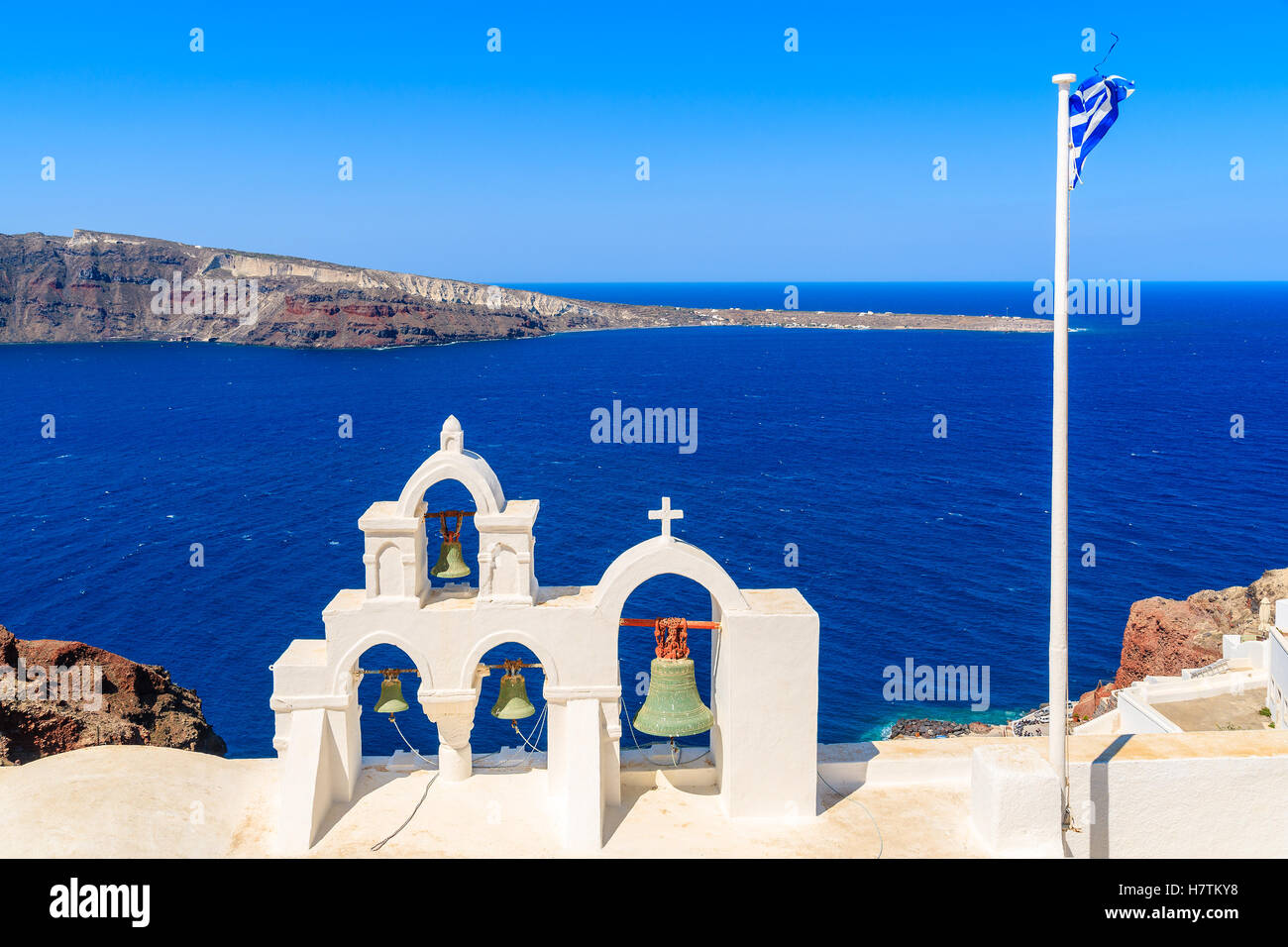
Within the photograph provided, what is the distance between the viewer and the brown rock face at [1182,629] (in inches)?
1565

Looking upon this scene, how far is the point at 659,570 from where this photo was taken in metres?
14.2

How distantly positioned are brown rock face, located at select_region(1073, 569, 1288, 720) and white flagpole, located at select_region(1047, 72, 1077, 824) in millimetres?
27777

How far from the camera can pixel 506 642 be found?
47.4 ft

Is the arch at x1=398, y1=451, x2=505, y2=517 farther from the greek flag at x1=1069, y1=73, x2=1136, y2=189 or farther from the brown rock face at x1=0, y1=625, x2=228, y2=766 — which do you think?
the brown rock face at x1=0, y1=625, x2=228, y2=766

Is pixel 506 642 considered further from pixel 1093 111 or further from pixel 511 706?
pixel 1093 111

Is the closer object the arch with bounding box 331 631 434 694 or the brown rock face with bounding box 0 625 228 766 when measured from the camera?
the arch with bounding box 331 631 434 694

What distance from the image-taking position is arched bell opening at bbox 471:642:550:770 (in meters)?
15.8

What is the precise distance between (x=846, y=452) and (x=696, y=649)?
2081 inches

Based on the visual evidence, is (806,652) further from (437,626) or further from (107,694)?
(107,694)

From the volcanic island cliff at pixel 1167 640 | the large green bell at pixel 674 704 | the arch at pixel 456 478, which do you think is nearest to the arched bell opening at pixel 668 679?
the large green bell at pixel 674 704

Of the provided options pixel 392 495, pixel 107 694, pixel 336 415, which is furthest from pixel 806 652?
pixel 336 415

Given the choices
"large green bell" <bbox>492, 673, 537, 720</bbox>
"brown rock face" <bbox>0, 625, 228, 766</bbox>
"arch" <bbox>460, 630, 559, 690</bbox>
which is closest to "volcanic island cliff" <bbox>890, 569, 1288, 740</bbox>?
"brown rock face" <bbox>0, 625, 228, 766</bbox>

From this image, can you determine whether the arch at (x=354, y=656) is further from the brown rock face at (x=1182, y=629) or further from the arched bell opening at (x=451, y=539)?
the brown rock face at (x=1182, y=629)

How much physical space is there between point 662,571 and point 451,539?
4.09 m
